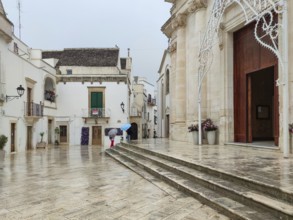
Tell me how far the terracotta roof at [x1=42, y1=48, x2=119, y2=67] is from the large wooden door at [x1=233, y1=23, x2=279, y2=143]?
67.5 feet

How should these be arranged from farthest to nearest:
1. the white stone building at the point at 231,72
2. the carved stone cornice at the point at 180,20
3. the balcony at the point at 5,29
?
the balcony at the point at 5,29, the carved stone cornice at the point at 180,20, the white stone building at the point at 231,72

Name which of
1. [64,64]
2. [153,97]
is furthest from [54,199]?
[153,97]

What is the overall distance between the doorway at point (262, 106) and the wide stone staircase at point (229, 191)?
A: 6.75 m

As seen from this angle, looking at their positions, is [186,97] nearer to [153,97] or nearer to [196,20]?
[196,20]

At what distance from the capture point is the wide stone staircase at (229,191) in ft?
12.9

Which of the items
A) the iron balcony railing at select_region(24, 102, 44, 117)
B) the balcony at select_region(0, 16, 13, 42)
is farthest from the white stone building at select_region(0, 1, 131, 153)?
the balcony at select_region(0, 16, 13, 42)

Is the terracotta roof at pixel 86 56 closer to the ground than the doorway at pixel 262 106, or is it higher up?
higher up

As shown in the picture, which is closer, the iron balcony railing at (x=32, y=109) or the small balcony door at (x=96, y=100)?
the iron balcony railing at (x=32, y=109)

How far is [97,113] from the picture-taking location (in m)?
29.4

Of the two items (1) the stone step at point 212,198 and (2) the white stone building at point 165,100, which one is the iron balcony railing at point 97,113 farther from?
(1) the stone step at point 212,198

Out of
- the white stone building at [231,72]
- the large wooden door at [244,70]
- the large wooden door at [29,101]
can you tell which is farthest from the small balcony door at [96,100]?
the large wooden door at [244,70]

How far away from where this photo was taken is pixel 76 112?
29.8 meters

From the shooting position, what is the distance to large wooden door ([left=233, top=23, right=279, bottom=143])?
11242 millimetres

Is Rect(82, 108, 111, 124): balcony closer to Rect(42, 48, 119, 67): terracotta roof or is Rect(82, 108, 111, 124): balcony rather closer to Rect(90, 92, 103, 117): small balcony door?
Rect(90, 92, 103, 117): small balcony door
